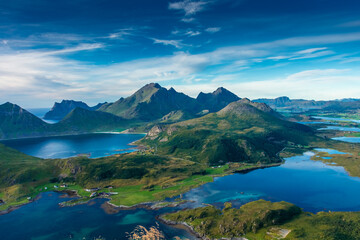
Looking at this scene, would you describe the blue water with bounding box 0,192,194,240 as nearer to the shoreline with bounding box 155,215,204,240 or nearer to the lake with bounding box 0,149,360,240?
the lake with bounding box 0,149,360,240

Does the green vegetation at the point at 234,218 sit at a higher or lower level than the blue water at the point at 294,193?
higher

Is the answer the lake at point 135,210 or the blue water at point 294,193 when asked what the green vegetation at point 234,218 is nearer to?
the lake at point 135,210

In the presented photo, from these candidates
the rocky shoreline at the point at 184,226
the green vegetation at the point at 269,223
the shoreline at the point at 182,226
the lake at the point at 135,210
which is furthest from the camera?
the lake at the point at 135,210

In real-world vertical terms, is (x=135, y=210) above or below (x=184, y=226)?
above

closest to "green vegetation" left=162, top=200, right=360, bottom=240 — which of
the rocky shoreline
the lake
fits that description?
the rocky shoreline

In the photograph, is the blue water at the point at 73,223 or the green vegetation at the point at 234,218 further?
the blue water at the point at 73,223

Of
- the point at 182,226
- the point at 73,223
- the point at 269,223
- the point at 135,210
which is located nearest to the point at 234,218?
the point at 269,223

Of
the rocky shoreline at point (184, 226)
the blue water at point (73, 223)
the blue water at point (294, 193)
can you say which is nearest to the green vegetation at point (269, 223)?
the rocky shoreline at point (184, 226)

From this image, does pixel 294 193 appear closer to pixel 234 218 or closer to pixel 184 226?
pixel 234 218
